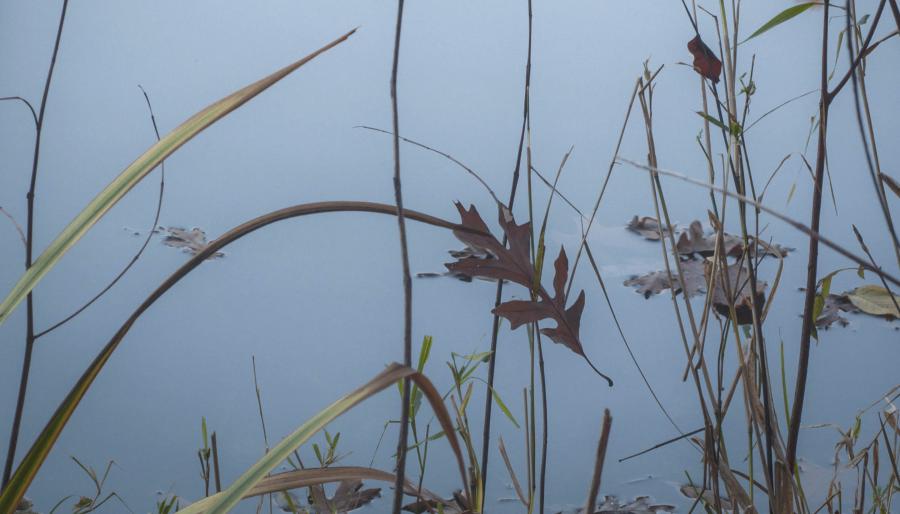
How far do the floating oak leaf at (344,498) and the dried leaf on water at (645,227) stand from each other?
17.6 inches

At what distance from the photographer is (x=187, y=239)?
2.56 ft

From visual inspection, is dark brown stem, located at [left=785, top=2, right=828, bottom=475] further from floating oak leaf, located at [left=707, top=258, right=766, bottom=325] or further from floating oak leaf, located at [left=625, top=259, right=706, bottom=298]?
floating oak leaf, located at [left=625, top=259, right=706, bottom=298]

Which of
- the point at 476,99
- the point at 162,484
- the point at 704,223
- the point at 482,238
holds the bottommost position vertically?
the point at 162,484

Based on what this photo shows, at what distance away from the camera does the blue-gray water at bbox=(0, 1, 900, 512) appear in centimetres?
75

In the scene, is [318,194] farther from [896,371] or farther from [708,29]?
[896,371]

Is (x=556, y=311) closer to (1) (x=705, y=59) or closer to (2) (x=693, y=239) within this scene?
(1) (x=705, y=59)

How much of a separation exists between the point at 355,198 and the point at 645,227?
14.5 inches

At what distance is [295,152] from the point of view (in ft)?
2.64

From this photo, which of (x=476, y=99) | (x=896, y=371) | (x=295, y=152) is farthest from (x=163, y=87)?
(x=896, y=371)

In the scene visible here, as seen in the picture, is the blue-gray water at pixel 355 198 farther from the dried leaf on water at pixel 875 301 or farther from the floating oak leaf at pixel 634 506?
the dried leaf on water at pixel 875 301

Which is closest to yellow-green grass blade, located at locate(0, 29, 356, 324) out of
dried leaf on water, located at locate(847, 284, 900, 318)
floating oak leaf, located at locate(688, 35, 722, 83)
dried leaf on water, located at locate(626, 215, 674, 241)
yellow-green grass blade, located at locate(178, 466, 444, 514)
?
yellow-green grass blade, located at locate(178, 466, 444, 514)

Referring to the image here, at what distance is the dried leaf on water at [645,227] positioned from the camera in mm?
812

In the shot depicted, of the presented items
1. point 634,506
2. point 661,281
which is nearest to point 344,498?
point 634,506

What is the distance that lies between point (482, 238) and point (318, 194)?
0.43 m
